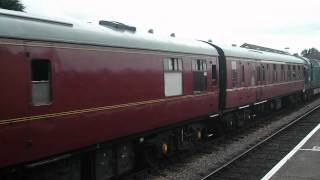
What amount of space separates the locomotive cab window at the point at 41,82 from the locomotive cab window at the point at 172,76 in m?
4.11

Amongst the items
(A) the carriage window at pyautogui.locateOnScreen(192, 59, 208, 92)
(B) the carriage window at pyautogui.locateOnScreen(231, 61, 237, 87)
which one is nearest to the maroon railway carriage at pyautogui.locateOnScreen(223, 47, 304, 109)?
(B) the carriage window at pyautogui.locateOnScreen(231, 61, 237, 87)

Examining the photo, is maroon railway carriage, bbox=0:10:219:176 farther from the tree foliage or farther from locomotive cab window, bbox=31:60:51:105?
the tree foliage

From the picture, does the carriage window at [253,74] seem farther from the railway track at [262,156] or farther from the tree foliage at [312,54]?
the tree foliage at [312,54]

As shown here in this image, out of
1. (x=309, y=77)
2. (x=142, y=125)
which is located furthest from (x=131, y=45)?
(x=309, y=77)

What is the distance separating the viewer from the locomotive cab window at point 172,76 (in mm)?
10602

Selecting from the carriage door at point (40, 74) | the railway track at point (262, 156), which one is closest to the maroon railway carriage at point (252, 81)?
the railway track at point (262, 156)

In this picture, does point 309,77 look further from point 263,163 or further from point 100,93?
point 100,93

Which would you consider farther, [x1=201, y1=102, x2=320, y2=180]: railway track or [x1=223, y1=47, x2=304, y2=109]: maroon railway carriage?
[x1=223, y1=47, x2=304, y2=109]: maroon railway carriage

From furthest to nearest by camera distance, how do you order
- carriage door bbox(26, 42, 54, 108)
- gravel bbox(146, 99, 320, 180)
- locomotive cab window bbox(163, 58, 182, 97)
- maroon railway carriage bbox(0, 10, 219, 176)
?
locomotive cab window bbox(163, 58, 182, 97), gravel bbox(146, 99, 320, 180), carriage door bbox(26, 42, 54, 108), maroon railway carriage bbox(0, 10, 219, 176)

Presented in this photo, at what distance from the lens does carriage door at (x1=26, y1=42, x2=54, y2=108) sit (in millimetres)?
6426

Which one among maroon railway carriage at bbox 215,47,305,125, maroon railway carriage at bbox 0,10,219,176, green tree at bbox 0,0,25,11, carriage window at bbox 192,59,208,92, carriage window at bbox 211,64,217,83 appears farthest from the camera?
green tree at bbox 0,0,25,11

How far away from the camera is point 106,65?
323 inches

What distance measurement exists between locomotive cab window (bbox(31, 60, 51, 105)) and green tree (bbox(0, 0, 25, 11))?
17.7m

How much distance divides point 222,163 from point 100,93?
A: 16.2 ft
